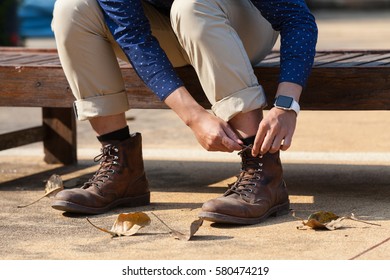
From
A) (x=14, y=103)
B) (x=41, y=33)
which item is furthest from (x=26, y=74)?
(x=41, y=33)

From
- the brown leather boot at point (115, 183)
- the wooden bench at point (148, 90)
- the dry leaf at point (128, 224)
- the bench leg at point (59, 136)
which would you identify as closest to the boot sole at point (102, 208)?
the brown leather boot at point (115, 183)

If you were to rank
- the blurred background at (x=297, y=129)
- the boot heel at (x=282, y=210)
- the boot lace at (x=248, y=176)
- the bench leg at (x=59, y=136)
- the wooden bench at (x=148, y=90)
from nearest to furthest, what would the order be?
the boot lace at (x=248, y=176)
the boot heel at (x=282, y=210)
the wooden bench at (x=148, y=90)
the bench leg at (x=59, y=136)
the blurred background at (x=297, y=129)

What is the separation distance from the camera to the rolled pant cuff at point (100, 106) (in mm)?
3521

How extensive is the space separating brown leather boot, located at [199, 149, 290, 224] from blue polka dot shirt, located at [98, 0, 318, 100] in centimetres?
30

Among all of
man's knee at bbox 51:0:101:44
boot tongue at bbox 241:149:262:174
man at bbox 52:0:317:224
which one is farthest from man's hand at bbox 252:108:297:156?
man's knee at bbox 51:0:101:44

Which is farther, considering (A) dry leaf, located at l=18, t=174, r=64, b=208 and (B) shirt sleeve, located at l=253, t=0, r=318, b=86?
(A) dry leaf, located at l=18, t=174, r=64, b=208

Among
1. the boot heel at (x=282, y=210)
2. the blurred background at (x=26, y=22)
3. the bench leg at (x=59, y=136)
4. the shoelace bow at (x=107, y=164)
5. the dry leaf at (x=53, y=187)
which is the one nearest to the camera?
the boot heel at (x=282, y=210)

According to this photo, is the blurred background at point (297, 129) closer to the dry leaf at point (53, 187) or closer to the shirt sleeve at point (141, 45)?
the dry leaf at point (53, 187)

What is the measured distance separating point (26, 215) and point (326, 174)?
1508mm

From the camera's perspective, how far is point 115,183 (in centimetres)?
359

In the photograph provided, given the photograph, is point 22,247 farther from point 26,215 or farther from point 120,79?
point 120,79

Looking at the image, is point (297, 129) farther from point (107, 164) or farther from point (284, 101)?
point (284, 101)

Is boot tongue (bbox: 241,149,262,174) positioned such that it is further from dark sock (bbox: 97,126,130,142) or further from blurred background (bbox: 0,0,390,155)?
blurred background (bbox: 0,0,390,155)

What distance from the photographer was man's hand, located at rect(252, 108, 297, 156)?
3141 mm
